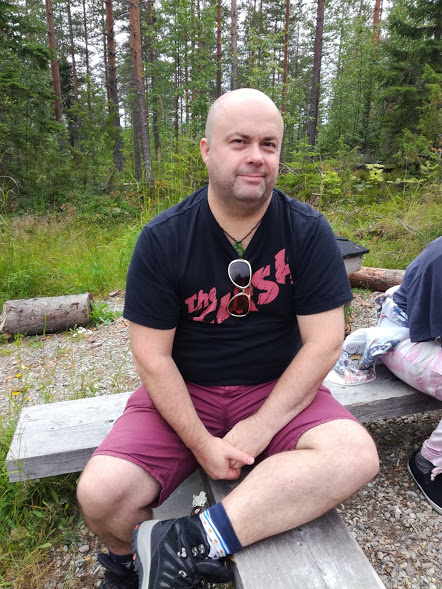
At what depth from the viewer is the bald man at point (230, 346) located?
1.33m

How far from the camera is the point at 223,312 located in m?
1.55

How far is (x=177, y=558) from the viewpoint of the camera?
1.15 m

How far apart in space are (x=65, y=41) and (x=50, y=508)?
85.0 feet

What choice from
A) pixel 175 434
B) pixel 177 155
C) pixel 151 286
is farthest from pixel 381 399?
pixel 177 155

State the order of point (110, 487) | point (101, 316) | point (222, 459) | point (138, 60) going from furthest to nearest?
point (138, 60)
point (101, 316)
point (222, 459)
point (110, 487)

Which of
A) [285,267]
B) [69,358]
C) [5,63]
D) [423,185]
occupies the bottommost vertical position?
[69,358]

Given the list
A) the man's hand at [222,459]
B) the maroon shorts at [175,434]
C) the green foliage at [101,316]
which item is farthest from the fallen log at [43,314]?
the man's hand at [222,459]

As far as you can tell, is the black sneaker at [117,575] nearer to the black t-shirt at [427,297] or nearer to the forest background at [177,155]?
the black t-shirt at [427,297]

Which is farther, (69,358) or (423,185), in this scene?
(423,185)

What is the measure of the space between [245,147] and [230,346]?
2.46 ft

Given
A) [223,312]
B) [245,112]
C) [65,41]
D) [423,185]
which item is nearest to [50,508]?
[223,312]

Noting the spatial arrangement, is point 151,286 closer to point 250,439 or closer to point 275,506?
point 250,439

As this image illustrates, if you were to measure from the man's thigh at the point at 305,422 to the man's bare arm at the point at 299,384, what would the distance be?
0.02 meters

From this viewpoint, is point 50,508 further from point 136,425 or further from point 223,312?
point 223,312
